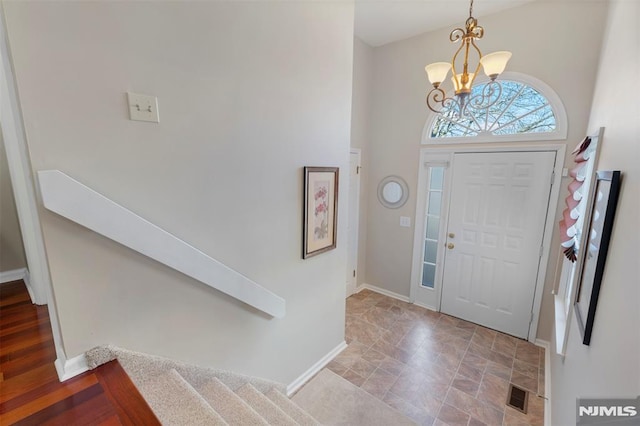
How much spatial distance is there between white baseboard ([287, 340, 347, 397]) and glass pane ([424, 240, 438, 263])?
1568mm

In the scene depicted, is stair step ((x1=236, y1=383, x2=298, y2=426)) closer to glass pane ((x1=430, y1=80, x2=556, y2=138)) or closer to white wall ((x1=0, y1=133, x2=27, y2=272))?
white wall ((x1=0, y1=133, x2=27, y2=272))

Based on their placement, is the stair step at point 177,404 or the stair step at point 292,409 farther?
the stair step at point 292,409

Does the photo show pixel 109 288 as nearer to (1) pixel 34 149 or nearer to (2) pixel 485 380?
(1) pixel 34 149

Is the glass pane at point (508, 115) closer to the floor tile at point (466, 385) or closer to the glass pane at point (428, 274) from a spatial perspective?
the glass pane at point (428, 274)

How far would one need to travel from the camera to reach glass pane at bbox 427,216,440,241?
343 centimetres

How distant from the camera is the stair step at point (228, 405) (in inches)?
55.4

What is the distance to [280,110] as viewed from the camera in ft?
5.93

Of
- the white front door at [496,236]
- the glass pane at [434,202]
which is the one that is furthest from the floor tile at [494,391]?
the glass pane at [434,202]

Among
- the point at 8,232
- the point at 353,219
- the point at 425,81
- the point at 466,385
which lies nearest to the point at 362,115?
the point at 425,81

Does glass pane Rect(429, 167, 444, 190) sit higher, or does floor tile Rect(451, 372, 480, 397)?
glass pane Rect(429, 167, 444, 190)

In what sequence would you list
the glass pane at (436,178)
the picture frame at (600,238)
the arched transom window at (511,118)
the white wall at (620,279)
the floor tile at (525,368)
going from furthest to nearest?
1. the glass pane at (436,178)
2. the arched transom window at (511,118)
3. the floor tile at (525,368)
4. the picture frame at (600,238)
5. the white wall at (620,279)

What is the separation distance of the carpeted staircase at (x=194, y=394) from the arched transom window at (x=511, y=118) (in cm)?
270

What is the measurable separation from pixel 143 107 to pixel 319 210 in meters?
1.34

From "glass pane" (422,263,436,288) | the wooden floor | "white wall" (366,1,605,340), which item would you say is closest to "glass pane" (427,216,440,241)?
"white wall" (366,1,605,340)
